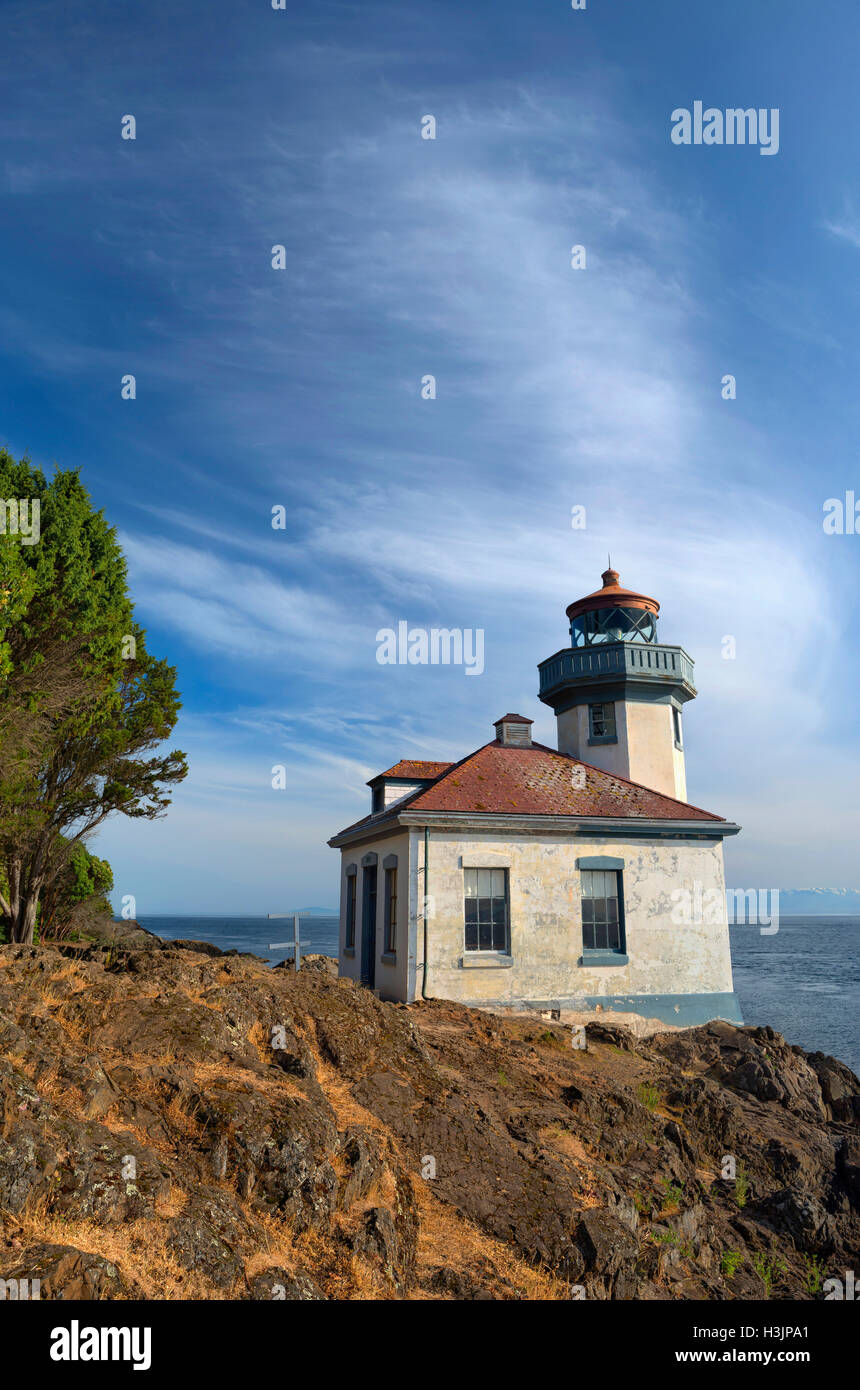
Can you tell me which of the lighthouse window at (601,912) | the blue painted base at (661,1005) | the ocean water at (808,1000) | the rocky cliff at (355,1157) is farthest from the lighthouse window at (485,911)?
the ocean water at (808,1000)

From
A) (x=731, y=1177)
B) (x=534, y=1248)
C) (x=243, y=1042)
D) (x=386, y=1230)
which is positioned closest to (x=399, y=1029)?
(x=243, y=1042)

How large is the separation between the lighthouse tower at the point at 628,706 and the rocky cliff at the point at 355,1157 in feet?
31.9

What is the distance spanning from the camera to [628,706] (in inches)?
954

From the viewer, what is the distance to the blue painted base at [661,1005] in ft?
60.4

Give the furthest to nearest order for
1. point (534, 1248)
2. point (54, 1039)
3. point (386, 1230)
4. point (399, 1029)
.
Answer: point (399, 1029) < point (534, 1248) < point (54, 1039) < point (386, 1230)

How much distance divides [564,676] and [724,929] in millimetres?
8589

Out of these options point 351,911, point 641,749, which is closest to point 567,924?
point 641,749

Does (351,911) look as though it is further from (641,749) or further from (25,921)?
(641,749)

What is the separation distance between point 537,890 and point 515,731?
5.49 m

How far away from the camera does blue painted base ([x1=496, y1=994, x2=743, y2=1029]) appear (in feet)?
60.4

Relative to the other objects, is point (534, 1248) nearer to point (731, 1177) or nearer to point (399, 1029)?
point (399, 1029)

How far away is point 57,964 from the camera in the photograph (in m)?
10.6

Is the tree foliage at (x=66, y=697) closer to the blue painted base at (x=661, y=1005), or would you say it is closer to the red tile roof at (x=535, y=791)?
the red tile roof at (x=535, y=791)
